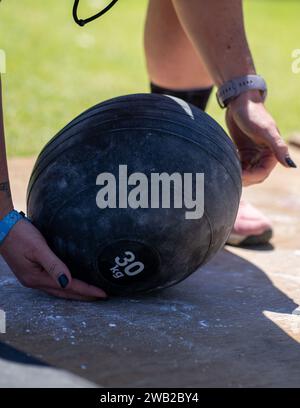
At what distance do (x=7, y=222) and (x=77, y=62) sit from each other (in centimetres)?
445

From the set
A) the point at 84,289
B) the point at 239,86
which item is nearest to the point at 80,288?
the point at 84,289

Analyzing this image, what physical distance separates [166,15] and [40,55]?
340 cm

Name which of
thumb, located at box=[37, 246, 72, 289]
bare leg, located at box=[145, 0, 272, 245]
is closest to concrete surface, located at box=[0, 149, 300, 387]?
thumb, located at box=[37, 246, 72, 289]

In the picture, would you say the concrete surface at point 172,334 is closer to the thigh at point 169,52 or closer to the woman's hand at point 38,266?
the woman's hand at point 38,266

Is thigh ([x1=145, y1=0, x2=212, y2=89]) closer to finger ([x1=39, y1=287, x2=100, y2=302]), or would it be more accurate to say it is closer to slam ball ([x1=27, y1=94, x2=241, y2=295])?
slam ball ([x1=27, y1=94, x2=241, y2=295])

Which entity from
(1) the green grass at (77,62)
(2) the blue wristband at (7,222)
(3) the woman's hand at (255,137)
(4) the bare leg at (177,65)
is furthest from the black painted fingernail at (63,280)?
(1) the green grass at (77,62)

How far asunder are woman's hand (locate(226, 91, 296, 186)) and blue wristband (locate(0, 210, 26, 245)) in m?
1.00

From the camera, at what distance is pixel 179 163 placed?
9.42 ft

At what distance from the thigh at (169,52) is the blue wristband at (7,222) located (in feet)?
5.01

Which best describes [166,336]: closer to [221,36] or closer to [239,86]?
[239,86]

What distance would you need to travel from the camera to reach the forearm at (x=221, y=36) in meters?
3.50

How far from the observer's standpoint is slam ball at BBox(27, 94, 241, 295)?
2.83 m

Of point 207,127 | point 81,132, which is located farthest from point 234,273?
point 81,132

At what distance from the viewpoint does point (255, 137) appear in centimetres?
332
